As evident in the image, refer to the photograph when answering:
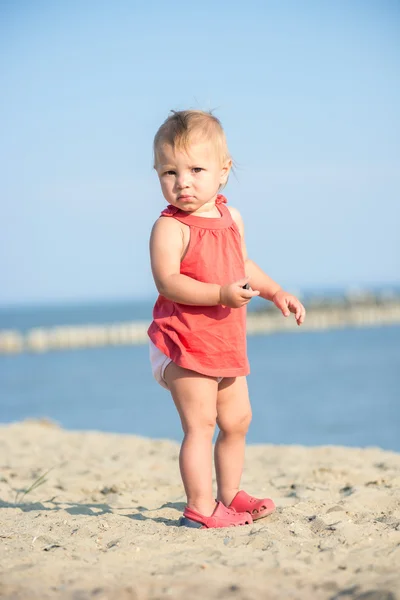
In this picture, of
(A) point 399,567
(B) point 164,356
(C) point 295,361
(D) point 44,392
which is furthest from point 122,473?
(C) point 295,361

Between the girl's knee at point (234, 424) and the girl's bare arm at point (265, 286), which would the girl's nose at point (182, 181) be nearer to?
the girl's bare arm at point (265, 286)

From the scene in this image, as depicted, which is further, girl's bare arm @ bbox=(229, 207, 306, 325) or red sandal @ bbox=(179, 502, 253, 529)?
girl's bare arm @ bbox=(229, 207, 306, 325)

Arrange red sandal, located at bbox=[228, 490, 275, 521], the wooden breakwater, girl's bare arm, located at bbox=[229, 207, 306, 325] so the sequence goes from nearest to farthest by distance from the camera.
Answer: red sandal, located at bbox=[228, 490, 275, 521] < girl's bare arm, located at bbox=[229, 207, 306, 325] < the wooden breakwater

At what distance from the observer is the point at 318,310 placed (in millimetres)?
50969

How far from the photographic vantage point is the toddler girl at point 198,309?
10.8 ft

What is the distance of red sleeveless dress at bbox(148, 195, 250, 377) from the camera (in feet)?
10.8

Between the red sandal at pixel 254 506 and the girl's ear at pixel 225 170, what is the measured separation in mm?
1361

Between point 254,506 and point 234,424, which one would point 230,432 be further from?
point 254,506

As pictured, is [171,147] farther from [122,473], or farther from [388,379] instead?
[388,379]

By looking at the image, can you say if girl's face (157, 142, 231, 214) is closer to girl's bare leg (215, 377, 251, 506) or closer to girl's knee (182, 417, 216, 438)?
girl's bare leg (215, 377, 251, 506)

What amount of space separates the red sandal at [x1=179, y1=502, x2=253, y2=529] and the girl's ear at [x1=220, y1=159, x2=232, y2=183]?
Answer: 1373mm

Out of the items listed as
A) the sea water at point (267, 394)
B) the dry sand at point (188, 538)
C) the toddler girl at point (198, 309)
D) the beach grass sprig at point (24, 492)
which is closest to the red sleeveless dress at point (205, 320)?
the toddler girl at point (198, 309)

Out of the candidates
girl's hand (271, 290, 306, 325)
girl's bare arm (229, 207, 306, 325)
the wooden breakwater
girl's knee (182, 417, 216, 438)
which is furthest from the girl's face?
the wooden breakwater

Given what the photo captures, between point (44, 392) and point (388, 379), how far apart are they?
25.4 feet
